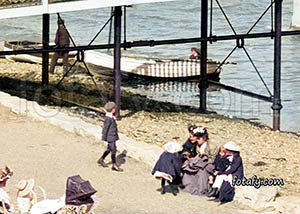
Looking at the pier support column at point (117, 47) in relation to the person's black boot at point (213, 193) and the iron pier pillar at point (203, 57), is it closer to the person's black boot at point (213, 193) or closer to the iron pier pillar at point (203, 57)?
the iron pier pillar at point (203, 57)

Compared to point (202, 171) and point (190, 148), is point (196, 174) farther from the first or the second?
point (190, 148)

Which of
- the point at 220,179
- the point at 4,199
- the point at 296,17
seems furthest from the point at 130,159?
the point at 296,17

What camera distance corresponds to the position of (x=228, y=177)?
1456 centimetres

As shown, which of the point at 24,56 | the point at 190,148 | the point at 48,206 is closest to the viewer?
the point at 48,206

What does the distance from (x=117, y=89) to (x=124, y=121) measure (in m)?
0.64

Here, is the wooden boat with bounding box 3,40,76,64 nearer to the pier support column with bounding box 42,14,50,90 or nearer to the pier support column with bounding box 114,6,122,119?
the pier support column with bounding box 42,14,50,90

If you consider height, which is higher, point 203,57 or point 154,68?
point 203,57

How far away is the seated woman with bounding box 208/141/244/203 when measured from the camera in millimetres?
14398

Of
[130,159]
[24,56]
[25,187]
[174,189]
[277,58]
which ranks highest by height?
[277,58]

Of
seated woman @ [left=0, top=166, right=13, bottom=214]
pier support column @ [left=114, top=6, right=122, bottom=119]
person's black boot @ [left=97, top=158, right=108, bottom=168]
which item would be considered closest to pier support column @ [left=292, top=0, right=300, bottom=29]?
pier support column @ [left=114, top=6, right=122, bottom=119]

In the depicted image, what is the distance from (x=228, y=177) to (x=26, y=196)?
Result: 3331mm

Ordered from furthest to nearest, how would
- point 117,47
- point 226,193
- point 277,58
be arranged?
point 277,58, point 117,47, point 226,193

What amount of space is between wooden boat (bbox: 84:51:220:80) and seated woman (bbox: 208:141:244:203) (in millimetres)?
17017

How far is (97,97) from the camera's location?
24.7 meters
